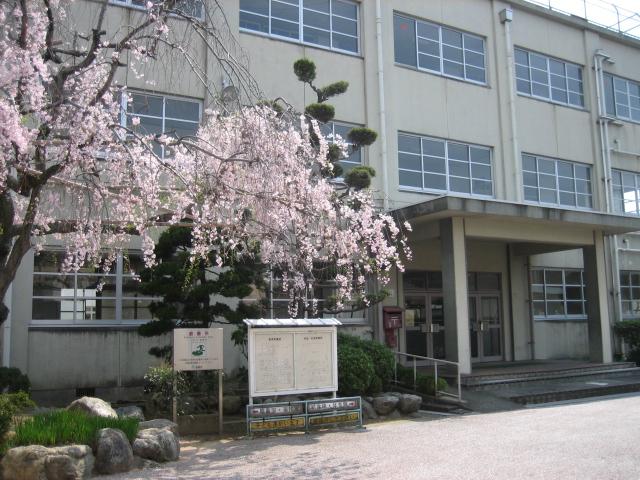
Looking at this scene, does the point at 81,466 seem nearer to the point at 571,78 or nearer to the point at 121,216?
the point at 121,216

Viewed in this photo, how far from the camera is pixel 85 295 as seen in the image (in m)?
13.7

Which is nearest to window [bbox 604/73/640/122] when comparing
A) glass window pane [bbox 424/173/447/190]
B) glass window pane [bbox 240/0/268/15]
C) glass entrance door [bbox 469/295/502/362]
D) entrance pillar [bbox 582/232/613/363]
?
entrance pillar [bbox 582/232/613/363]

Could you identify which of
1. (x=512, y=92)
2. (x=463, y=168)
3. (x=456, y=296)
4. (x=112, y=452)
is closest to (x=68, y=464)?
(x=112, y=452)

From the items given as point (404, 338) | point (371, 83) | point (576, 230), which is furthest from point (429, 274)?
point (371, 83)

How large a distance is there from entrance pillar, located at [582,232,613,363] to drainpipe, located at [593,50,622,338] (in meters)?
3.86

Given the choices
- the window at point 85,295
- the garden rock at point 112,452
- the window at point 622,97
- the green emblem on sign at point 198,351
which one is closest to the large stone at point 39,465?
the garden rock at point 112,452

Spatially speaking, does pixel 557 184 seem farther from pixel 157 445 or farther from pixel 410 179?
pixel 157 445

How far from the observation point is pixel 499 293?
20000 millimetres

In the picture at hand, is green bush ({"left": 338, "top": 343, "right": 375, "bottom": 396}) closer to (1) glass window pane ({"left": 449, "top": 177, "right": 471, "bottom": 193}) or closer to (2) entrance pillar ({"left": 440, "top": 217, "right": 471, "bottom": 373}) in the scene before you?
(2) entrance pillar ({"left": 440, "top": 217, "right": 471, "bottom": 373})

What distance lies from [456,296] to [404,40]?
840 centimetres

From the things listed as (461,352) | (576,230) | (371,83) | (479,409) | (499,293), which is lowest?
(479,409)

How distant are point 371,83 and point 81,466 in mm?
13311

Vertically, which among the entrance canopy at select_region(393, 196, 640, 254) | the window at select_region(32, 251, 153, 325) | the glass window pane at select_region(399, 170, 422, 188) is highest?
the glass window pane at select_region(399, 170, 422, 188)

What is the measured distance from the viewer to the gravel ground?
24.7 feet
